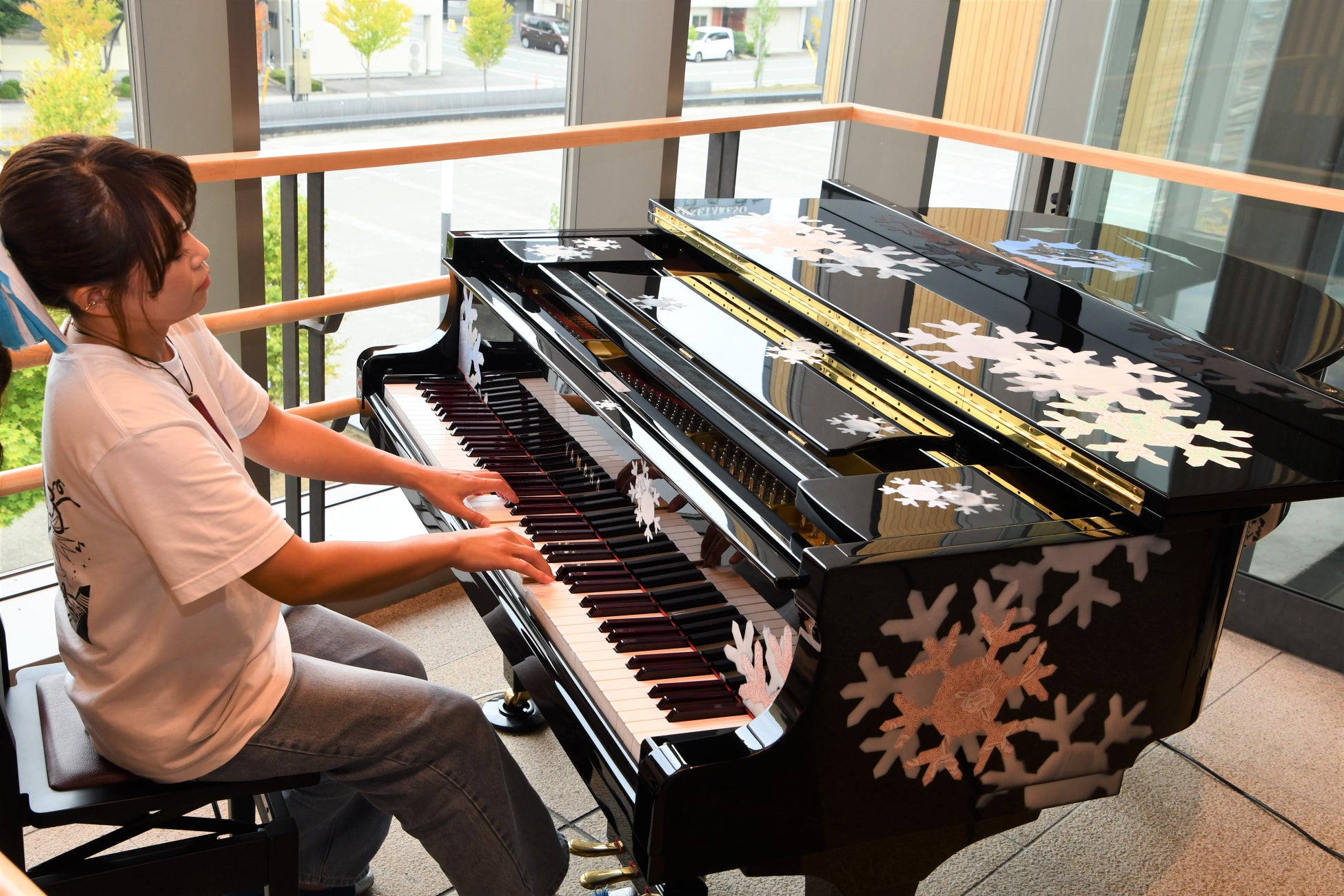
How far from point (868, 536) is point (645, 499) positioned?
0.43 m

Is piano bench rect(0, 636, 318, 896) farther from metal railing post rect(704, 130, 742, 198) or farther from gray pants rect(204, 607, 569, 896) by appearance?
metal railing post rect(704, 130, 742, 198)

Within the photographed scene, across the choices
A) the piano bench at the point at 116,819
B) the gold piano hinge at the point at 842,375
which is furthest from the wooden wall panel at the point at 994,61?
the piano bench at the point at 116,819

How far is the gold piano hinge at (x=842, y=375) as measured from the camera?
1.50 m

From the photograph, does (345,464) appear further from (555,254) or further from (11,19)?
(11,19)

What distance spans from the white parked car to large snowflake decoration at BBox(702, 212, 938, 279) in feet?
7.76

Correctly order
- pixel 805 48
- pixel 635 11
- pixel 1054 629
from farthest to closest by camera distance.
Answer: pixel 805 48 < pixel 635 11 < pixel 1054 629

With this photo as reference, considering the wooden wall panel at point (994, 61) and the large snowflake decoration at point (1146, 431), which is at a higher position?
the wooden wall panel at point (994, 61)

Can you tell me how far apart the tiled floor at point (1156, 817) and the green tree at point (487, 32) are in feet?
6.28

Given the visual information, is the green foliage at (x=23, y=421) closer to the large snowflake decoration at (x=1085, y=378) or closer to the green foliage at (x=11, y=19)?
the green foliage at (x=11, y=19)

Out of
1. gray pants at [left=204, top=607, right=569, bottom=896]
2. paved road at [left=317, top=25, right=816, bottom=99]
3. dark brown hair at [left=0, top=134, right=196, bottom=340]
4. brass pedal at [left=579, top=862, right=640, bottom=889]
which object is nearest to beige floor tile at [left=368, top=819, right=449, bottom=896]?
brass pedal at [left=579, top=862, right=640, bottom=889]

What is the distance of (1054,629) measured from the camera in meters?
1.28

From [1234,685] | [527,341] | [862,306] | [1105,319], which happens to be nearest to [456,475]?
[527,341]

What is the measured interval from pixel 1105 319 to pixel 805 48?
138 inches

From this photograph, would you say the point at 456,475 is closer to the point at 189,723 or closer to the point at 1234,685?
the point at 189,723
